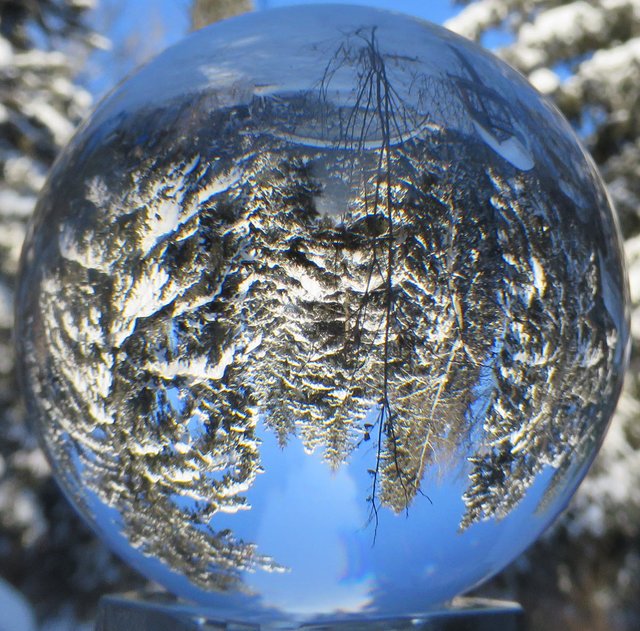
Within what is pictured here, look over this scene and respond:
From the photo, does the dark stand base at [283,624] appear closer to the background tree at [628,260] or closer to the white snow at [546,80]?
the background tree at [628,260]

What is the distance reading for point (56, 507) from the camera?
27.6ft

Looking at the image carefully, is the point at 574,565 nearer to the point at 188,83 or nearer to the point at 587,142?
the point at 587,142

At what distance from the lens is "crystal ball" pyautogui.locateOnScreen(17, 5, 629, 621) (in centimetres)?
118

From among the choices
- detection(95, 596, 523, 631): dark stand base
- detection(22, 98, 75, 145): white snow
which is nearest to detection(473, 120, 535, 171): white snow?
detection(95, 596, 523, 631): dark stand base

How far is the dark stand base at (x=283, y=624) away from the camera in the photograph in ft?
4.11

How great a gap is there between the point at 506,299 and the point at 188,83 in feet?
2.03

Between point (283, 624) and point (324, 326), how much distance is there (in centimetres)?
47

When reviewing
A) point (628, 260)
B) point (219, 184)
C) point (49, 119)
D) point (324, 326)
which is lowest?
point (324, 326)

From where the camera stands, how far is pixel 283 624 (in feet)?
4.12

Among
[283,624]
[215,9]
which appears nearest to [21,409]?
[215,9]

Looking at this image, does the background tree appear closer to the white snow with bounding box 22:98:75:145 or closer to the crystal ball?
the white snow with bounding box 22:98:75:145

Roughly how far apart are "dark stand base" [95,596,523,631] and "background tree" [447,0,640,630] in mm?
6928

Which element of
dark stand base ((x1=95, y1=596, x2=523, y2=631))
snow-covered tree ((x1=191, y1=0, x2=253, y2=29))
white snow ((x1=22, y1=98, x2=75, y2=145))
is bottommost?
dark stand base ((x1=95, y1=596, x2=523, y2=631))

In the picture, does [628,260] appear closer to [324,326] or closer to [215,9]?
[215,9]
